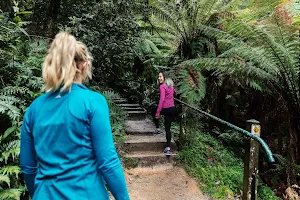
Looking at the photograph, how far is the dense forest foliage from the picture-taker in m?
4.34

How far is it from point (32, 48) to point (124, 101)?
4.23 meters

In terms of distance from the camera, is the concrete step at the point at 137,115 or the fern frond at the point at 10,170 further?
the concrete step at the point at 137,115

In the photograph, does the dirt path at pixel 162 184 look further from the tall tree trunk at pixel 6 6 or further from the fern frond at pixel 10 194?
the tall tree trunk at pixel 6 6

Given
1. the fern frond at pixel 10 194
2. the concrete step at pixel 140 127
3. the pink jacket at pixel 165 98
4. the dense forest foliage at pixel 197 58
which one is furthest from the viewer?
the concrete step at pixel 140 127

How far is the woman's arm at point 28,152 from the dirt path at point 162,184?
9.48 feet

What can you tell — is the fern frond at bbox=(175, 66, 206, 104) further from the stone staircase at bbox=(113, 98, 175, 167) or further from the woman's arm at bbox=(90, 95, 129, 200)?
the woman's arm at bbox=(90, 95, 129, 200)

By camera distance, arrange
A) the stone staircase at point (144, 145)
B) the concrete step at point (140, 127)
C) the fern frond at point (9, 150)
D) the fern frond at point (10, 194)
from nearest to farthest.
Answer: the fern frond at point (10, 194) → the fern frond at point (9, 150) → the stone staircase at point (144, 145) → the concrete step at point (140, 127)

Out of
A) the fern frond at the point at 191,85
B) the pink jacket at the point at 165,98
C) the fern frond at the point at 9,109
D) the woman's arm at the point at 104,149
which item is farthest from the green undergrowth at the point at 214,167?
the woman's arm at the point at 104,149

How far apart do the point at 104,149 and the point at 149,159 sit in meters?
3.91

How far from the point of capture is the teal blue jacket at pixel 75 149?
4.74 feet

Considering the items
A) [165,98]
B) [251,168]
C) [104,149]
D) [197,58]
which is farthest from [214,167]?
[104,149]

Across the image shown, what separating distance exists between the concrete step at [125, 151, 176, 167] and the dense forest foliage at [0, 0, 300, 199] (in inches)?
15.3

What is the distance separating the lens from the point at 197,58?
5.17 metres

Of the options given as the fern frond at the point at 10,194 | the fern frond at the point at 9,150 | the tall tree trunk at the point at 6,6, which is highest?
the tall tree trunk at the point at 6,6
